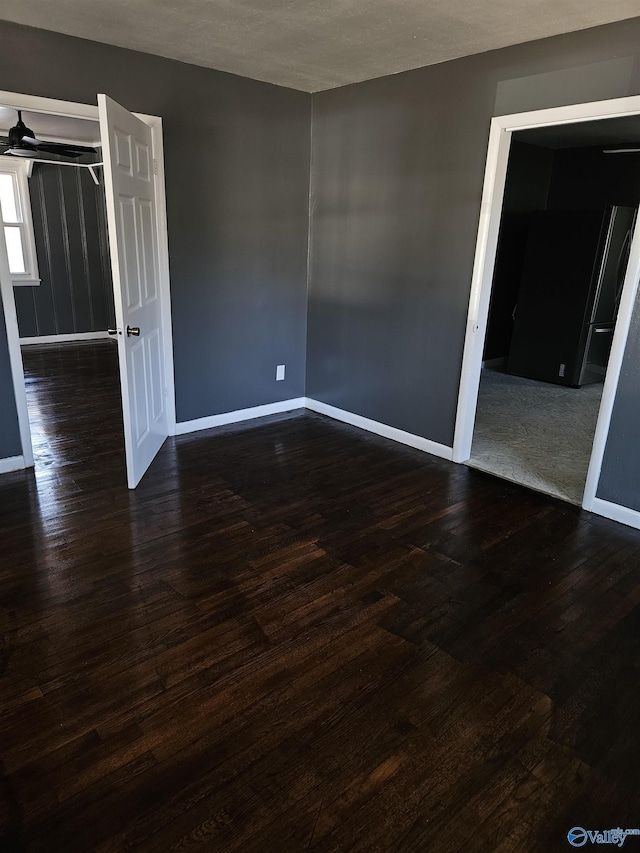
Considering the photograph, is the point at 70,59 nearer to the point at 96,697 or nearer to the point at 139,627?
the point at 139,627

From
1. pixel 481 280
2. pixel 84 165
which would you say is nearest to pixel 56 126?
pixel 84 165

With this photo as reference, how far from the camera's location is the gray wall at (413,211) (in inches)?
117

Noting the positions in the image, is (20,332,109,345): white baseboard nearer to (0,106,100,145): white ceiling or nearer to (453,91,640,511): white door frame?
(0,106,100,145): white ceiling

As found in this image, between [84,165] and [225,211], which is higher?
[84,165]

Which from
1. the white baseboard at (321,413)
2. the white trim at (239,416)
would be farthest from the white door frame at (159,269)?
the white baseboard at (321,413)

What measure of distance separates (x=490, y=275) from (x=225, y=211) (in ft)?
6.28

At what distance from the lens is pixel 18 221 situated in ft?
23.5

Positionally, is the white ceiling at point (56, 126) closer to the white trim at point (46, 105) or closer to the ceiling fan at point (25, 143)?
the ceiling fan at point (25, 143)

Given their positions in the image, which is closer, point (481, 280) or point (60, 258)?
point (481, 280)

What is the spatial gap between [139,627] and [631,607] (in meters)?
1.99

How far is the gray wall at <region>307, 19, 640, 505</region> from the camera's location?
2969mm

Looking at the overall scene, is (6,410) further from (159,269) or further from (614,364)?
(614,364)

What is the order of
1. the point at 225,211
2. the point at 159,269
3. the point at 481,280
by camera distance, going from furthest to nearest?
the point at 225,211 → the point at 159,269 → the point at 481,280

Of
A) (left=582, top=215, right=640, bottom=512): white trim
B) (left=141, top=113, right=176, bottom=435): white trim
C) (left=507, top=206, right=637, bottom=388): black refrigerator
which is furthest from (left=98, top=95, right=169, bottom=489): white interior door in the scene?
(left=507, top=206, right=637, bottom=388): black refrigerator
